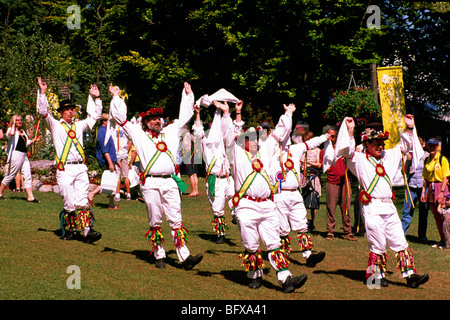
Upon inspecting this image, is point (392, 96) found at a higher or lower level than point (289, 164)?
higher

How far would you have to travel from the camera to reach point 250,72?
27.2 meters

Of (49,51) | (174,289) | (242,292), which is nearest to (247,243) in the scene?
(242,292)

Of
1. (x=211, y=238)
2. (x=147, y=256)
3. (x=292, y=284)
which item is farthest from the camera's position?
(x=211, y=238)

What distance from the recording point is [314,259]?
30.6 feet

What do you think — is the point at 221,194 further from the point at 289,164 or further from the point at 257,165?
the point at 257,165

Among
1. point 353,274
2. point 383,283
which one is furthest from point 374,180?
point 353,274

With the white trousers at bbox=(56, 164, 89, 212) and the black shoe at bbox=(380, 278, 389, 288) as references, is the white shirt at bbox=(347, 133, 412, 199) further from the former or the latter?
the white trousers at bbox=(56, 164, 89, 212)

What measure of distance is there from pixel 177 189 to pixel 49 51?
52.7ft

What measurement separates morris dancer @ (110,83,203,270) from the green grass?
42 cm

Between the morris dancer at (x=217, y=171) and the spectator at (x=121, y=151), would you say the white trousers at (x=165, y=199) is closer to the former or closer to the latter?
the morris dancer at (x=217, y=171)

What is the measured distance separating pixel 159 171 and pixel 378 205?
3165 millimetres

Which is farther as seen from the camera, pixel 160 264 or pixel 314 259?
pixel 314 259

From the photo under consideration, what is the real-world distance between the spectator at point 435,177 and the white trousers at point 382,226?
3903mm

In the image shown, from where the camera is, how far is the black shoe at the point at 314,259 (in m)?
9.29
